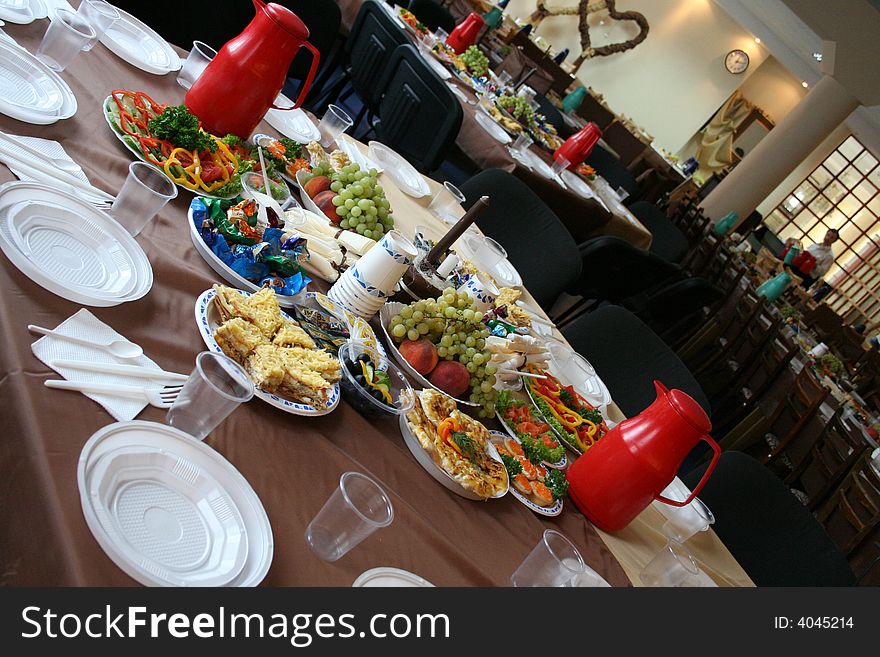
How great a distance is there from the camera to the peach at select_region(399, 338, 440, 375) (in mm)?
1136

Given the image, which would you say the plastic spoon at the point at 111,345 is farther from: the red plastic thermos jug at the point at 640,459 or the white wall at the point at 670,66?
the white wall at the point at 670,66

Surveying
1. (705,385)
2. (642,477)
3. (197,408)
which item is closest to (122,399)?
(197,408)

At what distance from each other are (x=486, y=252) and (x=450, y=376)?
2.57 feet

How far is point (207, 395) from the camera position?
0.69 meters

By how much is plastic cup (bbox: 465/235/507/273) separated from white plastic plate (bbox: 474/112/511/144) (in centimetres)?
131

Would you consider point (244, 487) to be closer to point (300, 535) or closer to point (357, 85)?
point (300, 535)

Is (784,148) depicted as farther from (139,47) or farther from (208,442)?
(208,442)

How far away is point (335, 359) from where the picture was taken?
95cm

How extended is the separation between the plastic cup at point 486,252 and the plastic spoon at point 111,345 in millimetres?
1190

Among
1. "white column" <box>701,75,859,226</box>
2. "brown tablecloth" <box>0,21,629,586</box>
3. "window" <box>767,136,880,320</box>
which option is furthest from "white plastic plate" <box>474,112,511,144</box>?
"window" <box>767,136,880,320</box>

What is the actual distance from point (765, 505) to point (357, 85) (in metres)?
2.29

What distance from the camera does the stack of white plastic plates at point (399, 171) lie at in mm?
1895
